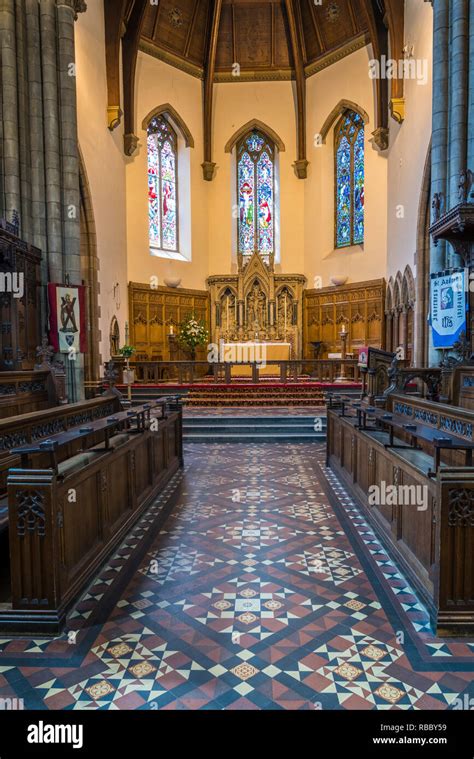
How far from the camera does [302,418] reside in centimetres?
1048

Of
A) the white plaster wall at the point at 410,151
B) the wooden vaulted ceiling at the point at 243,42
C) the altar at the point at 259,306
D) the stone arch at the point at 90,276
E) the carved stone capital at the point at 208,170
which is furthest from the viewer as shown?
the carved stone capital at the point at 208,170

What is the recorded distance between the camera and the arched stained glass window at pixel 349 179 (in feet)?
55.3

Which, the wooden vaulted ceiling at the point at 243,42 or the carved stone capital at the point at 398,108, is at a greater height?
the wooden vaulted ceiling at the point at 243,42

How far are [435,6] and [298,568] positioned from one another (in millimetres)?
10121

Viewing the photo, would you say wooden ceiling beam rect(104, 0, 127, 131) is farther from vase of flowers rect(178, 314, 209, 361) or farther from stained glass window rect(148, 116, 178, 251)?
vase of flowers rect(178, 314, 209, 361)

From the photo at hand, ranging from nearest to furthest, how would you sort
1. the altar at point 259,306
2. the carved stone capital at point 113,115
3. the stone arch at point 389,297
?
the carved stone capital at point 113,115 < the stone arch at point 389,297 < the altar at point 259,306

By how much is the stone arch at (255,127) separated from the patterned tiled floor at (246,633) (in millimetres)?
16773

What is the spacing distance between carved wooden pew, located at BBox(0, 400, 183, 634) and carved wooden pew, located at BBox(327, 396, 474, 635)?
2.32 metres

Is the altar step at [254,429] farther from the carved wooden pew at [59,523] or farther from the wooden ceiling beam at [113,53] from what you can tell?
the wooden ceiling beam at [113,53]

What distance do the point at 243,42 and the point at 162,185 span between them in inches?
231

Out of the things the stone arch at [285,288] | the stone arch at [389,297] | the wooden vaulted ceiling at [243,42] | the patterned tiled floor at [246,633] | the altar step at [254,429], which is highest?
the wooden vaulted ceiling at [243,42]

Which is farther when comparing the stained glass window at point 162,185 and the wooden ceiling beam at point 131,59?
the stained glass window at point 162,185

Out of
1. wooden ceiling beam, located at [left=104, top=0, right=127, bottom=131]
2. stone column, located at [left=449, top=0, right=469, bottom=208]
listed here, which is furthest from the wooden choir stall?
wooden ceiling beam, located at [left=104, top=0, right=127, bottom=131]

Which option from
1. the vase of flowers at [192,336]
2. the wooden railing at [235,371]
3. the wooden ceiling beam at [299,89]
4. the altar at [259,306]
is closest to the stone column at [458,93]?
the wooden railing at [235,371]
